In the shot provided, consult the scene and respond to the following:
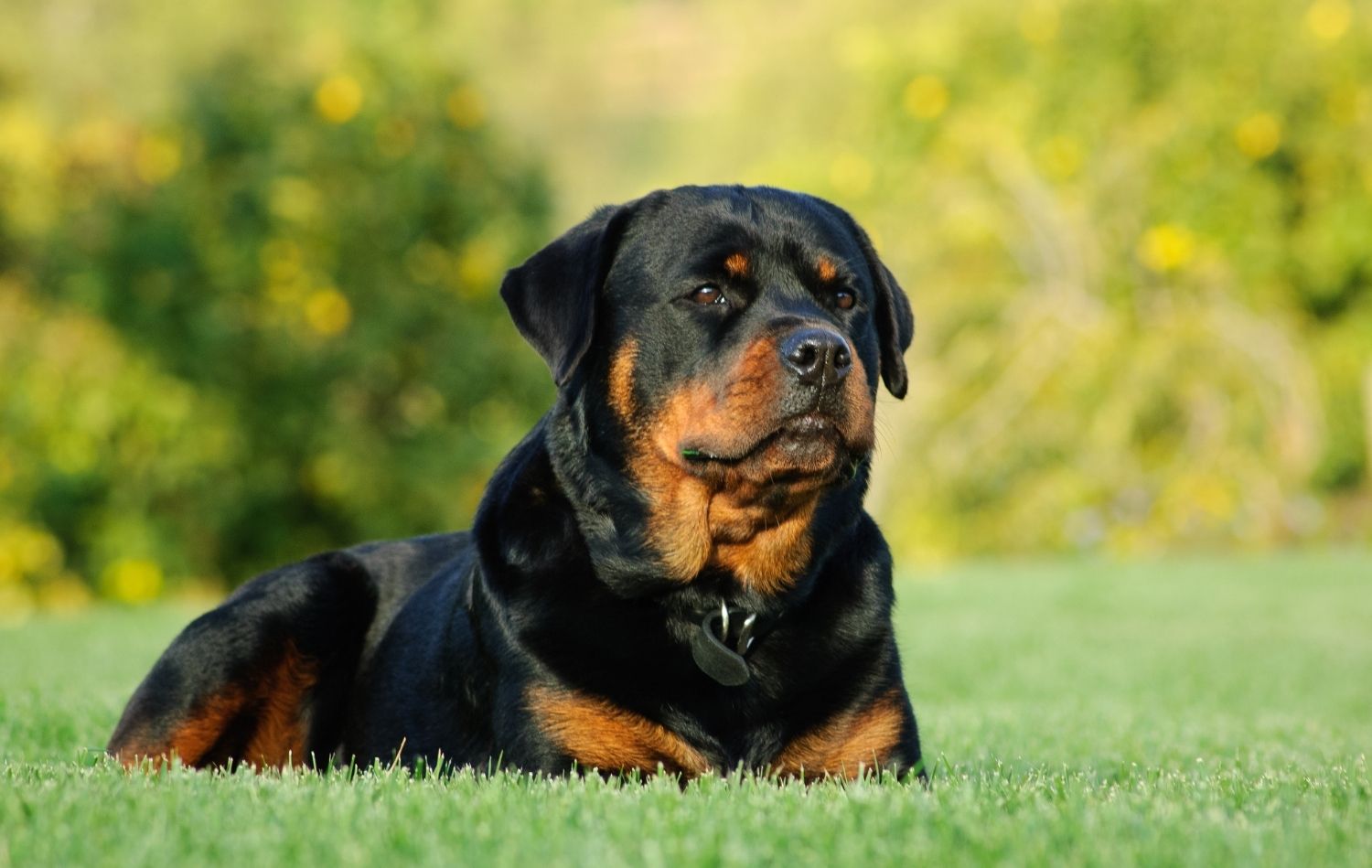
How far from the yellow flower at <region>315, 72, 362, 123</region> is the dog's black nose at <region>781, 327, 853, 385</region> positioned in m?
11.7

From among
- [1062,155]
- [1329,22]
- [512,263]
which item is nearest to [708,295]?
[512,263]

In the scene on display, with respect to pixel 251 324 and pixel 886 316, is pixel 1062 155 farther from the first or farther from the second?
A: pixel 886 316

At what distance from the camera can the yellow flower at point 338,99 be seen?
14.4 meters

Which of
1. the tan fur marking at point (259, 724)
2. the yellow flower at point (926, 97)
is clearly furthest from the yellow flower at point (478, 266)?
the tan fur marking at point (259, 724)

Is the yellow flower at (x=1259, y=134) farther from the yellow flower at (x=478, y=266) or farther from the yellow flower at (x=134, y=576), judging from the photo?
the yellow flower at (x=134, y=576)

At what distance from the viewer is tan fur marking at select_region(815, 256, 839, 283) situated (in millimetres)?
4070

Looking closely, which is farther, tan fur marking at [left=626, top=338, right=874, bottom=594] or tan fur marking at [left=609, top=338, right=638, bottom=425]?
tan fur marking at [left=609, top=338, right=638, bottom=425]

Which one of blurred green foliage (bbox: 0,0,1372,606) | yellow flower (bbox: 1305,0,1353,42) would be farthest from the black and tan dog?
yellow flower (bbox: 1305,0,1353,42)

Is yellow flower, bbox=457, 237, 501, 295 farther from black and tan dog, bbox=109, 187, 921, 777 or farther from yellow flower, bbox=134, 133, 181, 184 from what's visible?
black and tan dog, bbox=109, 187, 921, 777

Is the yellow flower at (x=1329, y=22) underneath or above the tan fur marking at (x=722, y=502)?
above

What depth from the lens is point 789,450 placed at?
3639 mm

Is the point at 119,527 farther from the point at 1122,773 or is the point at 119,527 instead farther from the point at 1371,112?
the point at 1371,112

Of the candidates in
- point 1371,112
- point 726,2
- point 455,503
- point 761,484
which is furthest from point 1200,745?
point 726,2

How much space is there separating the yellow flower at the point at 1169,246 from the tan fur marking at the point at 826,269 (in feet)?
43.8
